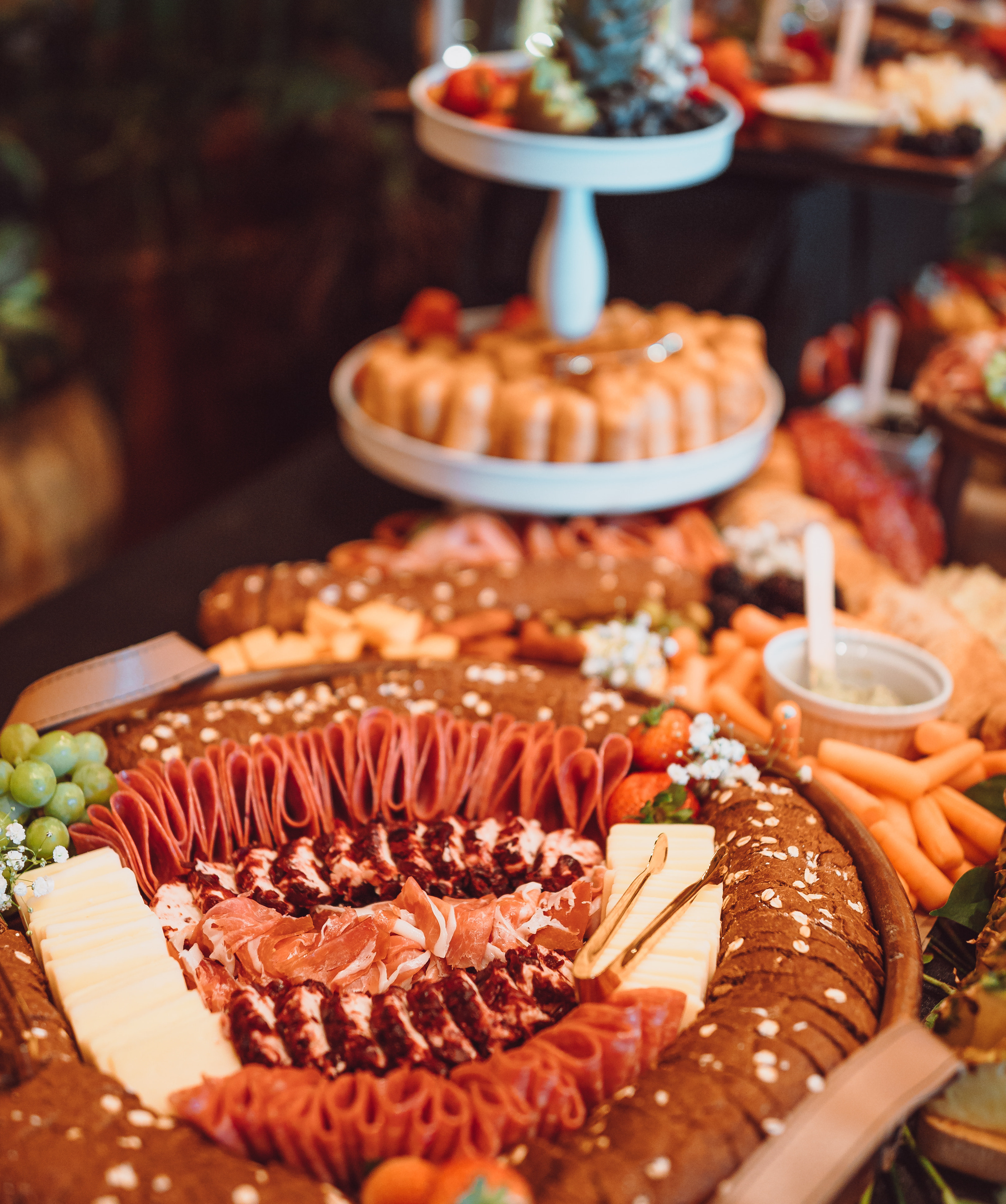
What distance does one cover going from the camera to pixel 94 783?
1.29 metres

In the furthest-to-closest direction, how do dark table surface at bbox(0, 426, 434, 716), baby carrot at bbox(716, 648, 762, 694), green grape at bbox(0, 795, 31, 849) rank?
1. dark table surface at bbox(0, 426, 434, 716)
2. baby carrot at bbox(716, 648, 762, 694)
3. green grape at bbox(0, 795, 31, 849)

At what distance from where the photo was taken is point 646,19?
1895 millimetres

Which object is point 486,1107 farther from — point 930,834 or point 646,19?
point 646,19

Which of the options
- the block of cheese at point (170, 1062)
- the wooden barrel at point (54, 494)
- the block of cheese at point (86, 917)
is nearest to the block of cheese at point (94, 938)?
the block of cheese at point (86, 917)

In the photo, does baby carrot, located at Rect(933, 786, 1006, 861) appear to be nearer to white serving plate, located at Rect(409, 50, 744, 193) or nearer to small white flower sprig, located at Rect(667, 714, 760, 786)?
small white flower sprig, located at Rect(667, 714, 760, 786)

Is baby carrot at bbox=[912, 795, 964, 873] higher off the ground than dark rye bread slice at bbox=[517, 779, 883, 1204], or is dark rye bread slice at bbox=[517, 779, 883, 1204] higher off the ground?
dark rye bread slice at bbox=[517, 779, 883, 1204]

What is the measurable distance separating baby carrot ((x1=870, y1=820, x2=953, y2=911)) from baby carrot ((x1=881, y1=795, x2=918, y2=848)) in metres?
0.02

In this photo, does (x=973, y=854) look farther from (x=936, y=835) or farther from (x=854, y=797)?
(x=854, y=797)

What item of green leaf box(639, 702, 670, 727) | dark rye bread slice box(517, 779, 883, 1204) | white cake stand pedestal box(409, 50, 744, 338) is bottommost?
dark rye bread slice box(517, 779, 883, 1204)

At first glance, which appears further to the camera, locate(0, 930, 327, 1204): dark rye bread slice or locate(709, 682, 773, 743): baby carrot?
locate(709, 682, 773, 743): baby carrot

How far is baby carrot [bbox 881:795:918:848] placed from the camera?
139 cm

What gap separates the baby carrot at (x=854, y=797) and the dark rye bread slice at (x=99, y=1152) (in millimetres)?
807

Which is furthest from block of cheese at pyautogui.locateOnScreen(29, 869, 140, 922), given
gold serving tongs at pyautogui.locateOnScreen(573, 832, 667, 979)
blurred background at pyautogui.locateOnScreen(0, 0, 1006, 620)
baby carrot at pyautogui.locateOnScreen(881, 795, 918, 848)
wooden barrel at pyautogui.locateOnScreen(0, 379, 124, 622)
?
blurred background at pyautogui.locateOnScreen(0, 0, 1006, 620)

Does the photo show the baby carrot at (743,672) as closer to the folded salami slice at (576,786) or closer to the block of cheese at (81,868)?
the folded salami slice at (576,786)
